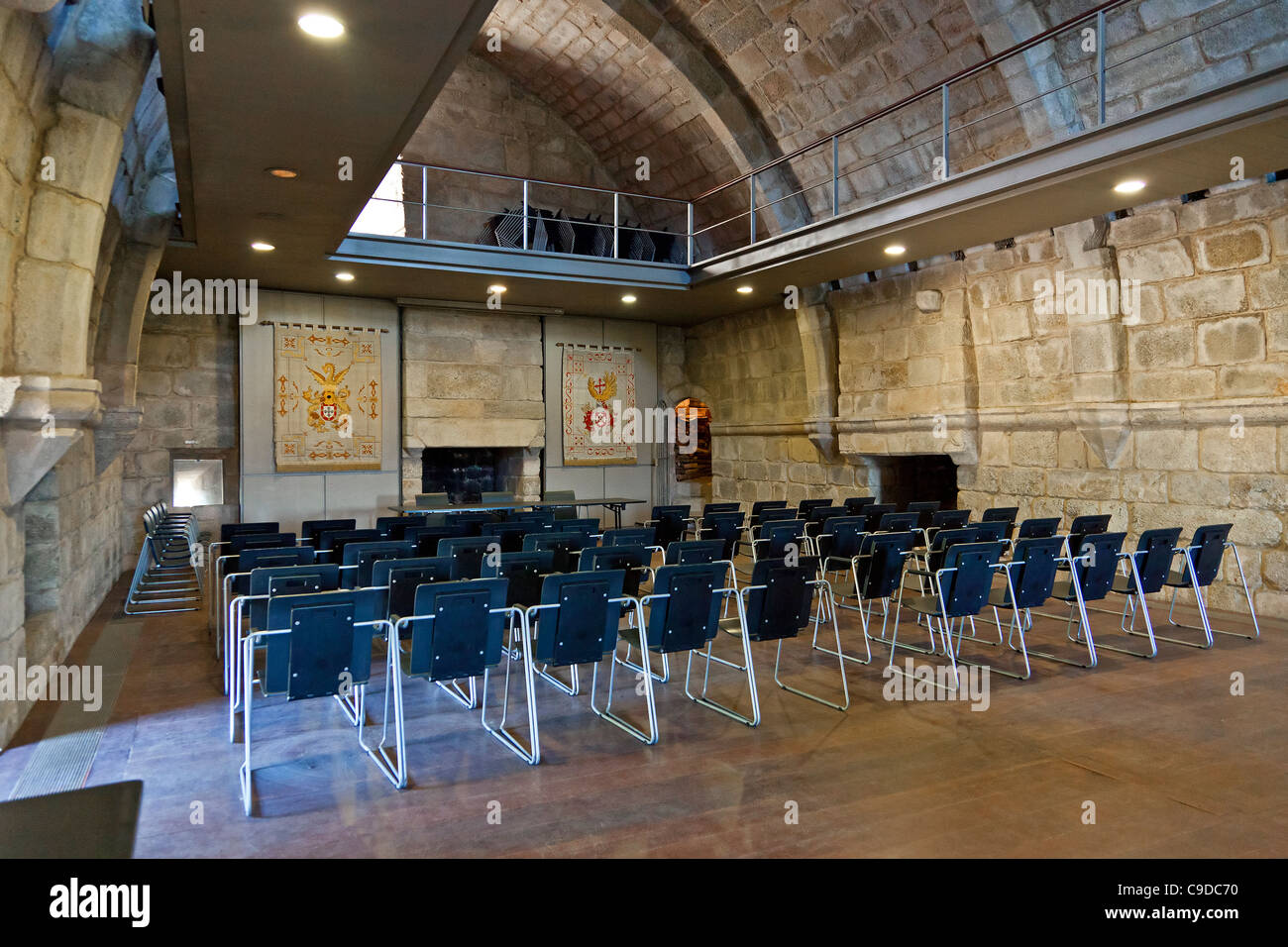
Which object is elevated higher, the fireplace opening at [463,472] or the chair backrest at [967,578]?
the fireplace opening at [463,472]

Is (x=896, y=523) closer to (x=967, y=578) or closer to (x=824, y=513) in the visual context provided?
(x=824, y=513)

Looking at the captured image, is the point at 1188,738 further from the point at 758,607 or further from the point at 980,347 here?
the point at 980,347

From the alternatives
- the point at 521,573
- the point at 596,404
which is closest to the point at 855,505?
the point at 521,573

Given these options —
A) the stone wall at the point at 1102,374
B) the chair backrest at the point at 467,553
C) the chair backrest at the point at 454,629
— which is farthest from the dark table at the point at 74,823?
the stone wall at the point at 1102,374

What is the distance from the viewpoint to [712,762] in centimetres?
381

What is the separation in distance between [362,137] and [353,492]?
281 inches

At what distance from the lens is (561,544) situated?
20.3 ft

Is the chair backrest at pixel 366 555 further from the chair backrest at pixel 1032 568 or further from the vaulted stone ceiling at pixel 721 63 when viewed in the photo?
the vaulted stone ceiling at pixel 721 63

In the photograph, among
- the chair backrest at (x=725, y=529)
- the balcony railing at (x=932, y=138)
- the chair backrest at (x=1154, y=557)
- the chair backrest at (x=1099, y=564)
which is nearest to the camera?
the chair backrest at (x=1099, y=564)

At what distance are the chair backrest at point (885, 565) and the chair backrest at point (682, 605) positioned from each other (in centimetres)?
145

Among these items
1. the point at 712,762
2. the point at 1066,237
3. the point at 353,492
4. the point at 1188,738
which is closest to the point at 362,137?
the point at 712,762

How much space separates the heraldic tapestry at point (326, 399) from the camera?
36.7 feet

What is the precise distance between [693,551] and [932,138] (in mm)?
6207

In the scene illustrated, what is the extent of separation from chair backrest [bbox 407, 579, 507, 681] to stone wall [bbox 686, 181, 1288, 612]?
21.0 ft
